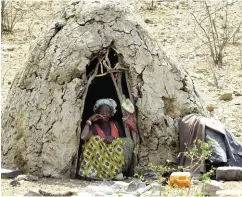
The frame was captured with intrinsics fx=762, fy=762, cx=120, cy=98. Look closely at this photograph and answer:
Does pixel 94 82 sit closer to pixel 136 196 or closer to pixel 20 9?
pixel 136 196

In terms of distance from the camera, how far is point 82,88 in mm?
7465

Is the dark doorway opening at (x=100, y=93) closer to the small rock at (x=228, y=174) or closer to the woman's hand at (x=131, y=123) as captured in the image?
the woman's hand at (x=131, y=123)

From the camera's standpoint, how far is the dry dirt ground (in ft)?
35.0

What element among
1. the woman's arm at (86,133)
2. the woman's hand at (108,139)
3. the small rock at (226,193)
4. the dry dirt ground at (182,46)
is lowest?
the small rock at (226,193)

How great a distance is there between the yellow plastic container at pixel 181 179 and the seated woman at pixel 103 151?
83 cm

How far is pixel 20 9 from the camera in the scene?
47.0ft

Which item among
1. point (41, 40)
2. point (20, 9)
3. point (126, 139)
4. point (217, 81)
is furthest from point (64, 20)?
point (20, 9)

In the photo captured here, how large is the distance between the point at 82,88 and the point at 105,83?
1.00 metres

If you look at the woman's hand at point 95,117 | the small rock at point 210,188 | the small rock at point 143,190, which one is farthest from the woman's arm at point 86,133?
the small rock at point 210,188

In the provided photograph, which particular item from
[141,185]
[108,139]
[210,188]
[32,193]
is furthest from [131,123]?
[32,193]

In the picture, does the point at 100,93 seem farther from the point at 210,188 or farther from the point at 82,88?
the point at 210,188

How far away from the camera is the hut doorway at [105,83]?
25.0 ft

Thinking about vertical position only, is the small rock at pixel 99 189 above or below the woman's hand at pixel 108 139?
below

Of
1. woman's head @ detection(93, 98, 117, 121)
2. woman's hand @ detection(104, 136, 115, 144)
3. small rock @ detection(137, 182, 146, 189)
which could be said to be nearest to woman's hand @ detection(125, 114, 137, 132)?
woman's hand @ detection(104, 136, 115, 144)
